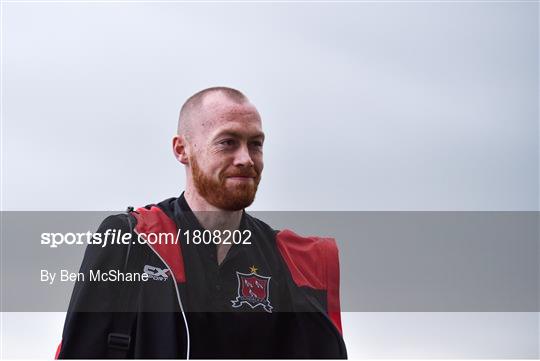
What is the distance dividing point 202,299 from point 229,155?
1495 millimetres

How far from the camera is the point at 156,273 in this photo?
20.9 feet

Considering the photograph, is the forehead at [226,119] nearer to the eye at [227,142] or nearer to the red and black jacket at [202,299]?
the eye at [227,142]

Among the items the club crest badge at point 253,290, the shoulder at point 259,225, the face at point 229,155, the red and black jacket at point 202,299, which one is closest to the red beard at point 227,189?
the face at point 229,155

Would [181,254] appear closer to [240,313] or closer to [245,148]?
[240,313]

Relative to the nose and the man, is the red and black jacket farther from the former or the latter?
the nose

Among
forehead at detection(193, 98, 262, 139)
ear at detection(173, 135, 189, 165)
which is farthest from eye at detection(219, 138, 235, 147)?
ear at detection(173, 135, 189, 165)

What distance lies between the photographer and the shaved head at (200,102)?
7027 mm

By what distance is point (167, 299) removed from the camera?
627 centimetres

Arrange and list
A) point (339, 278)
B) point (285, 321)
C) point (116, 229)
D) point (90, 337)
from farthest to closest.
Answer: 1. point (339, 278)
2. point (285, 321)
3. point (116, 229)
4. point (90, 337)

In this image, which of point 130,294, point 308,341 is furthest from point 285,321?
point 130,294

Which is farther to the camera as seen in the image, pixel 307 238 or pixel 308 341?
pixel 307 238

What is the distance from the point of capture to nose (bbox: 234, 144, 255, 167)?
21.9 feet

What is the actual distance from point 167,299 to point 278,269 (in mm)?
1477

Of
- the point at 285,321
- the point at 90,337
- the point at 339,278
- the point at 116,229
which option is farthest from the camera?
the point at 339,278
